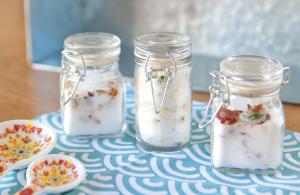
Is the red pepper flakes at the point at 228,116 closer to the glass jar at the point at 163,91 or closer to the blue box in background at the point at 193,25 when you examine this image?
the glass jar at the point at 163,91

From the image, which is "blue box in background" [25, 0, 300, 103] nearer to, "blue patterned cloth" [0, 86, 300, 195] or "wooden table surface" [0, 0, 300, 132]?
"wooden table surface" [0, 0, 300, 132]

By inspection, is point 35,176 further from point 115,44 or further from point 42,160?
point 115,44

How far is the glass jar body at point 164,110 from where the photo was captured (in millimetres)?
658

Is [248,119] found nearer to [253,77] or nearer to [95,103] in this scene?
[253,77]

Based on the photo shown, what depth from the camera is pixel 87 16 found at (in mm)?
1034

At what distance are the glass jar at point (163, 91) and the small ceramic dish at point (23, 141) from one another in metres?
0.11

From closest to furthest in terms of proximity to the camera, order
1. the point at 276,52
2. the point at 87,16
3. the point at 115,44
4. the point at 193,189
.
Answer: the point at 193,189
the point at 115,44
the point at 276,52
the point at 87,16

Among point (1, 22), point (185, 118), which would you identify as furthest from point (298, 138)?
point (1, 22)

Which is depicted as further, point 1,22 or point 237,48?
point 1,22

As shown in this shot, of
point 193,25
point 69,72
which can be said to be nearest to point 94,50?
point 69,72

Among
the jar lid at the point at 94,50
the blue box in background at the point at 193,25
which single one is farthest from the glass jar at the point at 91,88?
the blue box in background at the point at 193,25

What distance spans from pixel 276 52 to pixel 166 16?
20 centimetres

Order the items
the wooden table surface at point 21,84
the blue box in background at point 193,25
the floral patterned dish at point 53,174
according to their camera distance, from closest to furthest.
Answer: the floral patterned dish at point 53,174 < the wooden table surface at point 21,84 < the blue box in background at point 193,25

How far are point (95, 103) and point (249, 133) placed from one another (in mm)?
194
